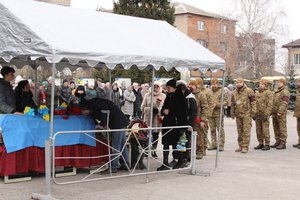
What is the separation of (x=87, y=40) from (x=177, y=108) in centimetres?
270

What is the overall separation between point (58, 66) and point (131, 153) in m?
3.28

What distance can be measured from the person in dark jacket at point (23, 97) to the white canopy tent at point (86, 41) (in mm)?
1228

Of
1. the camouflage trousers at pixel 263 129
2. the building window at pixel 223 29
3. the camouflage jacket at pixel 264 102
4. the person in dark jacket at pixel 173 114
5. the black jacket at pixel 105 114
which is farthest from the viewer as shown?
the building window at pixel 223 29

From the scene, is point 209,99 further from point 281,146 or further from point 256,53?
point 256,53

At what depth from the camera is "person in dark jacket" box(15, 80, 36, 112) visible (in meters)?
9.91

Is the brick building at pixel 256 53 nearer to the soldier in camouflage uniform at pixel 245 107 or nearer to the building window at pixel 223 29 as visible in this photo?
A: the building window at pixel 223 29

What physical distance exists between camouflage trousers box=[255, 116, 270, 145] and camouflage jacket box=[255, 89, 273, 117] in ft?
0.56

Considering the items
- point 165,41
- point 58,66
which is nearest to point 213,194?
point 165,41

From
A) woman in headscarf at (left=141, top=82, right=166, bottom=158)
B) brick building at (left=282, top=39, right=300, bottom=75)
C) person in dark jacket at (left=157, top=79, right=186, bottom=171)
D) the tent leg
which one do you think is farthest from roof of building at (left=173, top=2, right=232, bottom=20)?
the tent leg

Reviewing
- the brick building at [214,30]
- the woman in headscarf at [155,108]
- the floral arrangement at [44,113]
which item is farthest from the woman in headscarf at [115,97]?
the brick building at [214,30]

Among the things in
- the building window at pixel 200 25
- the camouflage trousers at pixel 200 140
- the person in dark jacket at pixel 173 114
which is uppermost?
the building window at pixel 200 25

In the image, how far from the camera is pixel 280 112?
13805 millimetres

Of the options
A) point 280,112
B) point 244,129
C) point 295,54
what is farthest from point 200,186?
point 295,54

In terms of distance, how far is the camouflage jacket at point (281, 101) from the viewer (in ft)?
45.3
